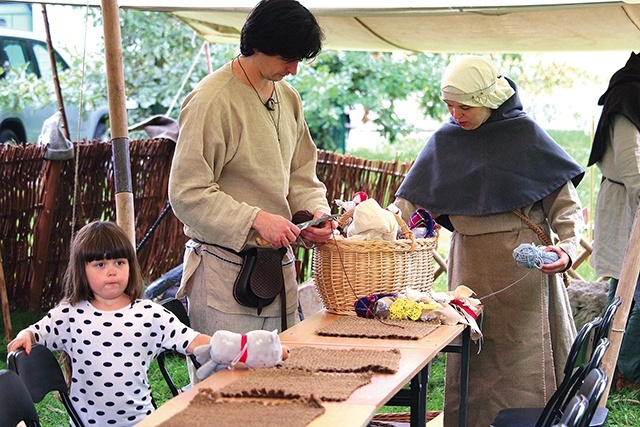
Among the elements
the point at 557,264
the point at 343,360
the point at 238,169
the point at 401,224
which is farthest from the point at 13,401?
the point at 557,264

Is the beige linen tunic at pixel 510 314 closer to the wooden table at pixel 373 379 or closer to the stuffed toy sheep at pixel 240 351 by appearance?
the wooden table at pixel 373 379

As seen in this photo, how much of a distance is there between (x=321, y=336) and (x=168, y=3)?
9.87 feet

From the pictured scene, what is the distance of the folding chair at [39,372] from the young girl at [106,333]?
0.16ft

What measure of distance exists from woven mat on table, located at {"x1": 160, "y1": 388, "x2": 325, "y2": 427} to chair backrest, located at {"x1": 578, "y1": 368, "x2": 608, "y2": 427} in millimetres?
644

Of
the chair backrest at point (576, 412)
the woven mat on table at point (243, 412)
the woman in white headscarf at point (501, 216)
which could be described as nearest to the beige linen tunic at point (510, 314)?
the woman in white headscarf at point (501, 216)

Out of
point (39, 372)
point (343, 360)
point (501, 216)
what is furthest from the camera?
point (501, 216)

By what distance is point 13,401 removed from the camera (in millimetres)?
2324

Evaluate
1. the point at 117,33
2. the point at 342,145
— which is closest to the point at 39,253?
the point at 117,33

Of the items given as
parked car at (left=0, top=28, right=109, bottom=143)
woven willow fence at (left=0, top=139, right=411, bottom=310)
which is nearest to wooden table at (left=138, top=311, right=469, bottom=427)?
woven willow fence at (left=0, top=139, right=411, bottom=310)

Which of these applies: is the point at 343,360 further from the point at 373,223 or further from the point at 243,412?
the point at 373,223

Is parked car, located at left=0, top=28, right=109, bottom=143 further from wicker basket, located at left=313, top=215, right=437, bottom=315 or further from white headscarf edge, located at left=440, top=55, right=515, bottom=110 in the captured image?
wicker basket, located at left=313, top=215, right=437, bottom=315

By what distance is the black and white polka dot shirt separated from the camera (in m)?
2.76

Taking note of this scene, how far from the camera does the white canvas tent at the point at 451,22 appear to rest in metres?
5.08

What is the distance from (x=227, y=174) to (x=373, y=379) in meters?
0.93
